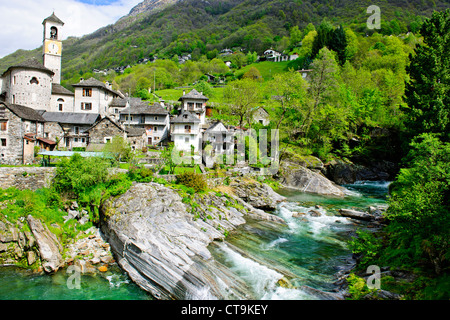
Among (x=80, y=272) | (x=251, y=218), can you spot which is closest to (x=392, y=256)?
(x=251, y=218)

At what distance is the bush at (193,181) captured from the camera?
2784 centimetres

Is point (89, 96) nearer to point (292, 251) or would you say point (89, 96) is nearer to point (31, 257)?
point (31, 257)

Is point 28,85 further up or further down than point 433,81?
further up

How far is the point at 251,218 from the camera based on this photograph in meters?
26.1

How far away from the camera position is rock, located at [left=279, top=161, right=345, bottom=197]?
37500mm

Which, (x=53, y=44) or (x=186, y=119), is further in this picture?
(x=53, y=44)

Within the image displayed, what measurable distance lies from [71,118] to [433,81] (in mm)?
52151

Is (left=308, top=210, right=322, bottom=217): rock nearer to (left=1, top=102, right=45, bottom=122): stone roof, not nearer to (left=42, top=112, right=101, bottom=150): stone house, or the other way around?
(left=42, top=112, right=101, bottom=150): stone house

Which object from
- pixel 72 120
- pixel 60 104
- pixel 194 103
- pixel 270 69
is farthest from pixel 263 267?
pixel 270 69

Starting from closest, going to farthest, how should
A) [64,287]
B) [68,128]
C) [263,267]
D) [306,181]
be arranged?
[64,287]
[263,267]
[306,181]
[68,128]

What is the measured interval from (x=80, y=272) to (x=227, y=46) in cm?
18298

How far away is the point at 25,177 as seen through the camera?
26.5 meters

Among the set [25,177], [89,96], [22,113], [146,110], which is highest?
[89,96]
